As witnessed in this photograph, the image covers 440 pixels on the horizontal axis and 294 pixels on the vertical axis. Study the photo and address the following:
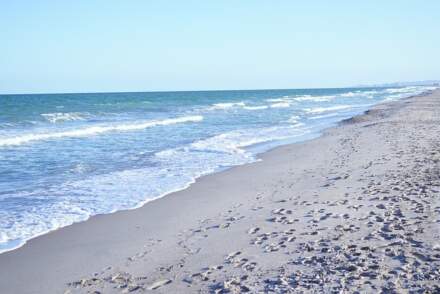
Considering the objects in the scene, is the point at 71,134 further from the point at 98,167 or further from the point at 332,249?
the point at 332,249

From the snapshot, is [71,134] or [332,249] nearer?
[332,249]

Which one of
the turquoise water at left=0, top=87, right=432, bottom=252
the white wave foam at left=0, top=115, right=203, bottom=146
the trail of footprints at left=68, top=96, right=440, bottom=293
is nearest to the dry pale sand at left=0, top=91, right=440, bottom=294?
the trail of footprints at left=68, top=96, right=440, bottom=293

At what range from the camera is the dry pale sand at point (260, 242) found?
527 centimetres

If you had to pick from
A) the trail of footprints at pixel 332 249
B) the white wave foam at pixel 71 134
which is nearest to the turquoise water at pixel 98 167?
the white wave foam at pixel 71 134

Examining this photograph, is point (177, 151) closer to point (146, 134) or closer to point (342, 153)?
point (342, 153)

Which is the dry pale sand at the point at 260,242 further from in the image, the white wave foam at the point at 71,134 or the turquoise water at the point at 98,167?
the white wave foam at the point at 71,134

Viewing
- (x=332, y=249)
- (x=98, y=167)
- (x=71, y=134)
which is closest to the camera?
(x=332, y=249)

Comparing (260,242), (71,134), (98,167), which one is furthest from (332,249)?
(71,134)

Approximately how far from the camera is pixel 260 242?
6.62 metres

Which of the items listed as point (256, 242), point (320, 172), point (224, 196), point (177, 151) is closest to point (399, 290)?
point (256, 242)

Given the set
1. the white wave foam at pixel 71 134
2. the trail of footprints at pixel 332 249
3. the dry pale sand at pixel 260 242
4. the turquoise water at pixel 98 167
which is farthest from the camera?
the white wave foam at pixel 71 134

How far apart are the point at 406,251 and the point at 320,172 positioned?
A: 6.40 metres

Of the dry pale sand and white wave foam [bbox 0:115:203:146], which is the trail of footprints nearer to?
the dry pale sand

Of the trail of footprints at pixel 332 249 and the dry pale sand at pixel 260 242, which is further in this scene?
the dry pale sand at pixel 260 242
